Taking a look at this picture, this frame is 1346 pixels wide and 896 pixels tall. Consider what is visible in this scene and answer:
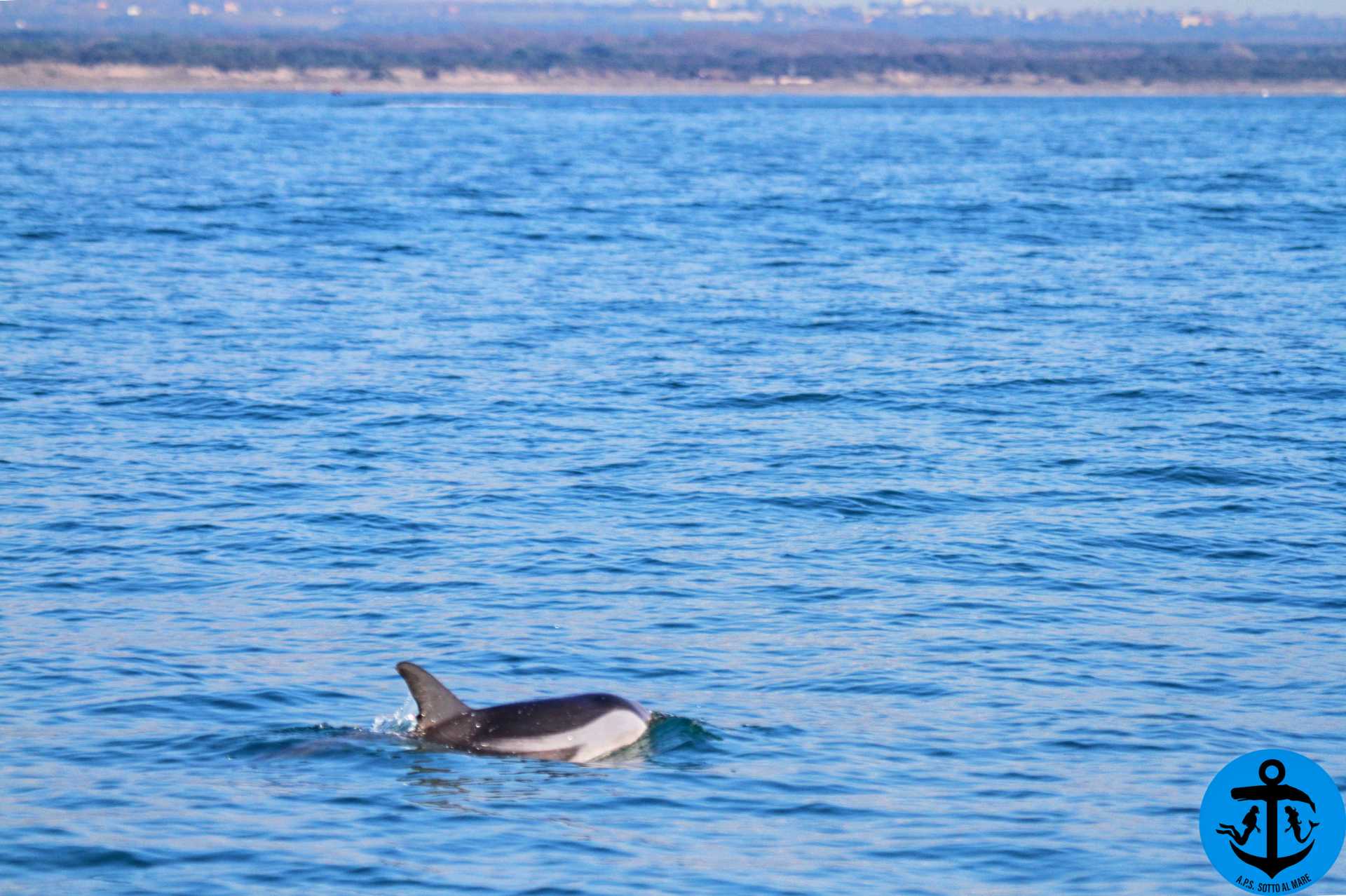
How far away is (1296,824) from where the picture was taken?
1066cm

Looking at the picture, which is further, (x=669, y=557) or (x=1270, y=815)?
(x=669, y=557)

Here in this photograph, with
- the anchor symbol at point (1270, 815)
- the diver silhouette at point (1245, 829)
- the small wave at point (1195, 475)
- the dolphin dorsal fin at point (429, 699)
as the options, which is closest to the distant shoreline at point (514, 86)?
the small wave at point (1195, 475)

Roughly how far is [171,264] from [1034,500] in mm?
26378

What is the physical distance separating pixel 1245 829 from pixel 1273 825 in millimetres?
174

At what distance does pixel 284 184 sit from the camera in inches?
2456

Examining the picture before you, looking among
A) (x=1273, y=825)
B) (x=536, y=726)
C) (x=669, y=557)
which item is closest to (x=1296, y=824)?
(x=1273, y=825)

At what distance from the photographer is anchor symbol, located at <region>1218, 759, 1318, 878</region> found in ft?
33.9

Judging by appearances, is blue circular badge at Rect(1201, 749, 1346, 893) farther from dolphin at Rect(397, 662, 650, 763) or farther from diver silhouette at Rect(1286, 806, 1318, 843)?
dolphin at Rect(397, 662, 650, 763)

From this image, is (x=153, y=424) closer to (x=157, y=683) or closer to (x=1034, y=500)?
(x=157, y=683)

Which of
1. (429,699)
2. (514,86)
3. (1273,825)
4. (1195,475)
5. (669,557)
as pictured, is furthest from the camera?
(514,86)

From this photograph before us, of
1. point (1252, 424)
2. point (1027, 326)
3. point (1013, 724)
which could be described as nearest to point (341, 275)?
point (1027, 326)

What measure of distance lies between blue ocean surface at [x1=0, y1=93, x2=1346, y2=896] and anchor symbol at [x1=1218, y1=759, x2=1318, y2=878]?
28 centimetres

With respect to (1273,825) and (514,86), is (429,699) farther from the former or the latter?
(514,86)

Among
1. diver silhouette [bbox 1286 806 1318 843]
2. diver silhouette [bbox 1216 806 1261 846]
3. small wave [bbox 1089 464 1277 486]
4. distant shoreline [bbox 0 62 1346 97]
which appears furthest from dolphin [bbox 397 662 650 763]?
distant shoreline [bbox 0 62 1346 97]
